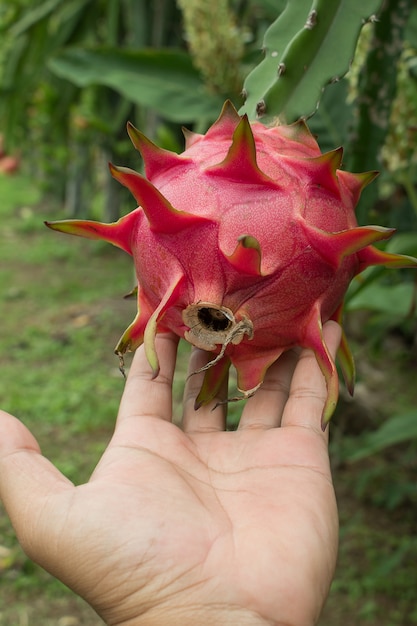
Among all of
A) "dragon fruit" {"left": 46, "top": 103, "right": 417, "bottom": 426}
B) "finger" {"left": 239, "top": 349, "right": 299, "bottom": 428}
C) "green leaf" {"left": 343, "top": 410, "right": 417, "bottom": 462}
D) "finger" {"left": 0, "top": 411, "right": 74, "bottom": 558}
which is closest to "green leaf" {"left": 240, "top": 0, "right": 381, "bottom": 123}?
"dragon fruit" {"left": 46, "top": 103, "right": 417, "bottom": 426}

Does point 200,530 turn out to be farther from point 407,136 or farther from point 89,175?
point 89,175

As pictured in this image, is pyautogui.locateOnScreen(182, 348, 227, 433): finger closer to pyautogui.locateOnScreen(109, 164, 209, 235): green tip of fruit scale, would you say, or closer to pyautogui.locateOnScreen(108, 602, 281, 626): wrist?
pyautogui.locateOnScreen(108, 602, 281, 626): wrist

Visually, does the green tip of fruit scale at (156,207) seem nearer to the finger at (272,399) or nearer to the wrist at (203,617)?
the finger at (272,399)

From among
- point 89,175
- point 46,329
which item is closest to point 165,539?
point 46,329

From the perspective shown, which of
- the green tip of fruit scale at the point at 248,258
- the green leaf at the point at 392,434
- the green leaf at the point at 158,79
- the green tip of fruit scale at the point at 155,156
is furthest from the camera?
the green leaf at the point at 158,79

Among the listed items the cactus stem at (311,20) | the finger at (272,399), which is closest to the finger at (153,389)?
the finger at (272,399)
